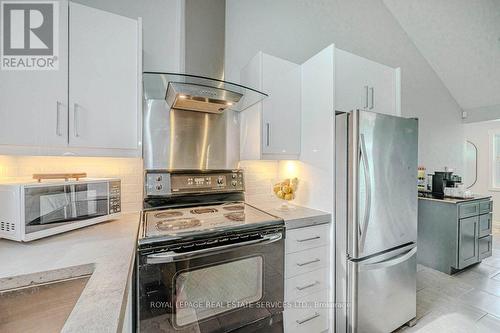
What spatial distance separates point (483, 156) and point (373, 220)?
5448 mm

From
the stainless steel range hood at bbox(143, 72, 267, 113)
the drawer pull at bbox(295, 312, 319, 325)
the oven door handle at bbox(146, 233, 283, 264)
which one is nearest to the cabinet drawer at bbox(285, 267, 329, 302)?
the drawer pull at bbox(295, 312, 319, 325)

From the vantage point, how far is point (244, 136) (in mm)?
2117

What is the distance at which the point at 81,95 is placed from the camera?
128 centimetres

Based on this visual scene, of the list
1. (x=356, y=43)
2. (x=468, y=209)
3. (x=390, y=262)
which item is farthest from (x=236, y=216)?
(x=468, y=209)

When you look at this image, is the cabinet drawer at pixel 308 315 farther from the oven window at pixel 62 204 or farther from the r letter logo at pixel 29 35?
the r letter logo at pixel 29 35

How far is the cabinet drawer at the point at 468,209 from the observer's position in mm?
2769

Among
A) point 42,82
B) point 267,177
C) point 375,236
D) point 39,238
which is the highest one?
A: point 42,82

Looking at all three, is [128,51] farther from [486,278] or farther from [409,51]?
[486,278]

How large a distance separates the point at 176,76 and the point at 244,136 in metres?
0.85

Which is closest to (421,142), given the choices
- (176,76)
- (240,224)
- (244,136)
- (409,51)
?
(409,51)

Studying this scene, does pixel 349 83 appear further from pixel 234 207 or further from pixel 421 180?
pixel 421 180

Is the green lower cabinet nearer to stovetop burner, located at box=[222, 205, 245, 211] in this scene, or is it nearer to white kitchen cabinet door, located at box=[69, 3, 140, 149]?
stovetop burner, located at box=[222, 205, 245, 211]

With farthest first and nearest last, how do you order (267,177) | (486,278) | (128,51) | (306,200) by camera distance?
(486,278), (267,177), (306,200), (128,51)

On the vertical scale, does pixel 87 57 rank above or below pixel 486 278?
above
